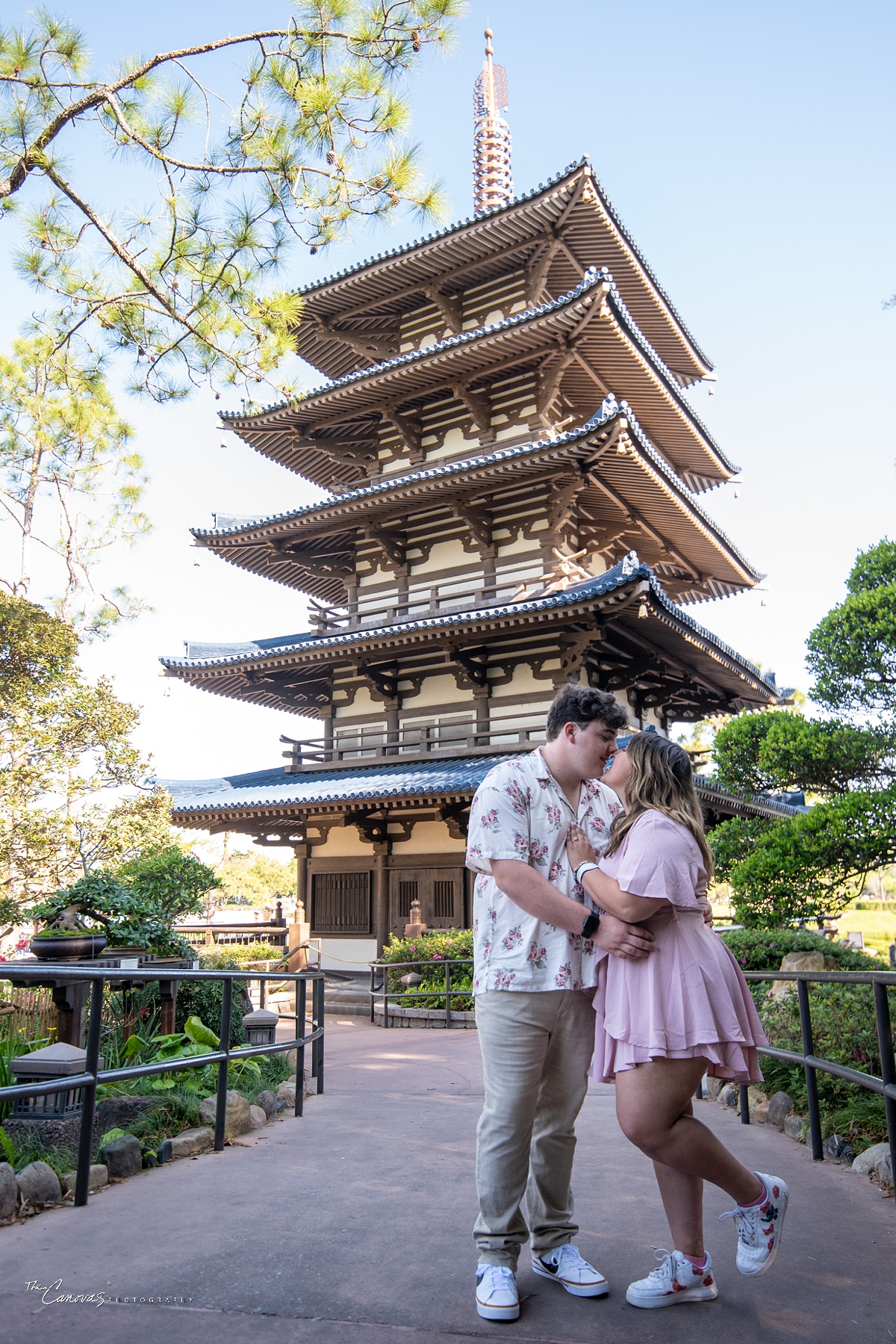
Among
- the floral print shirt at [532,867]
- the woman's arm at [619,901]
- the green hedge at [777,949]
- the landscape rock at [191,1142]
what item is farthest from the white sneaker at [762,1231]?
the green hedge at [777,949]

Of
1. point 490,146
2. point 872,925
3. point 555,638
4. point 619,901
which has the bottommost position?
Result: point 872,925

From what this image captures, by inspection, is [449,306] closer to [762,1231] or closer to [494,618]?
[494,618]

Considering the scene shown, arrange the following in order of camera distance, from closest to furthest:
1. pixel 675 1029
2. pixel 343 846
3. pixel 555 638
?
1. pixel 675 1029
2. pixel 555 638
3. pixel 343 846

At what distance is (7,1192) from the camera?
3.48m

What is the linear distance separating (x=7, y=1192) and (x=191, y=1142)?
122cm

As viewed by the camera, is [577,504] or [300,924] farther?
[300,924]

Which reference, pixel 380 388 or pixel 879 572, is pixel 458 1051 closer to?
pixel 879 572

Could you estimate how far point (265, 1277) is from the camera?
9.22ft

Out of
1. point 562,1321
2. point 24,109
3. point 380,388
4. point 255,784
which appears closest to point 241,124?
point 24,109

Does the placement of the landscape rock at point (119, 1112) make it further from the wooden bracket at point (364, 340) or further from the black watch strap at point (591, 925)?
the wooden bracket at point (364, 340)

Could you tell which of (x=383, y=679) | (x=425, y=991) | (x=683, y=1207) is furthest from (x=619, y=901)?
(x=383, y=679)

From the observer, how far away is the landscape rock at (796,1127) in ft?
16.2

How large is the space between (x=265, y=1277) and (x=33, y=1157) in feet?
5.99

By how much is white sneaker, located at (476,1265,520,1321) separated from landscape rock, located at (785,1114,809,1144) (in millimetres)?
3059
